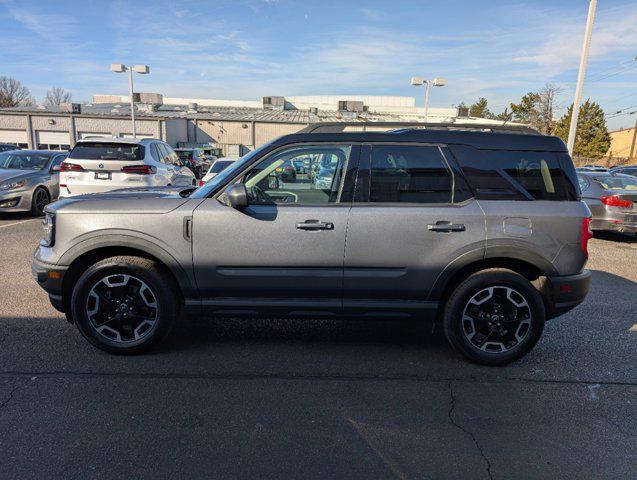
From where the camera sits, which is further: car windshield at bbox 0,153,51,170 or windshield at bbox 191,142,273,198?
car windshield at bbox 0,153,51,170

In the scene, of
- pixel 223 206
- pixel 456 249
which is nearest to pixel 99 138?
pixel 223 206

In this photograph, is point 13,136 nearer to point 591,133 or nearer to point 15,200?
point 15,200

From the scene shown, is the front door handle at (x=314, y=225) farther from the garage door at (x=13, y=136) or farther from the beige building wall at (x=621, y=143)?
the beige building wall at (x=621, y=143)

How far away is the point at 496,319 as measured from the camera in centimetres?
388

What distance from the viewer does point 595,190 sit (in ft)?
32.4

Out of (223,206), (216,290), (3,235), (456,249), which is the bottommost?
(3,235)

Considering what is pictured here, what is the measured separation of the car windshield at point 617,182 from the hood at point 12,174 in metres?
13.2

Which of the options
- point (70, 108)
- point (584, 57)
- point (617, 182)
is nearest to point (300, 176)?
point (617, 182)

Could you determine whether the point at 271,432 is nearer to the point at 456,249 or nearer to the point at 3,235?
the point at 456,249

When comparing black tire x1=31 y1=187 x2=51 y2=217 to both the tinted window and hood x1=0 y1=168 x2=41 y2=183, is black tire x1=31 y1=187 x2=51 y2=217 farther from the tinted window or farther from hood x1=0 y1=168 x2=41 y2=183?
the tinted window

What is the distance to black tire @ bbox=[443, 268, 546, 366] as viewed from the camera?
12.5ft

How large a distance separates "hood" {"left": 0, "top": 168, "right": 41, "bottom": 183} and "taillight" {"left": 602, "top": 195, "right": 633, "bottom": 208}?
42.8ft

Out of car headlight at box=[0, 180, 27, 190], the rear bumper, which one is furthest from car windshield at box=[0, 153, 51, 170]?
the rear bumper

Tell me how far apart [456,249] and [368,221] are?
2.46 feet
